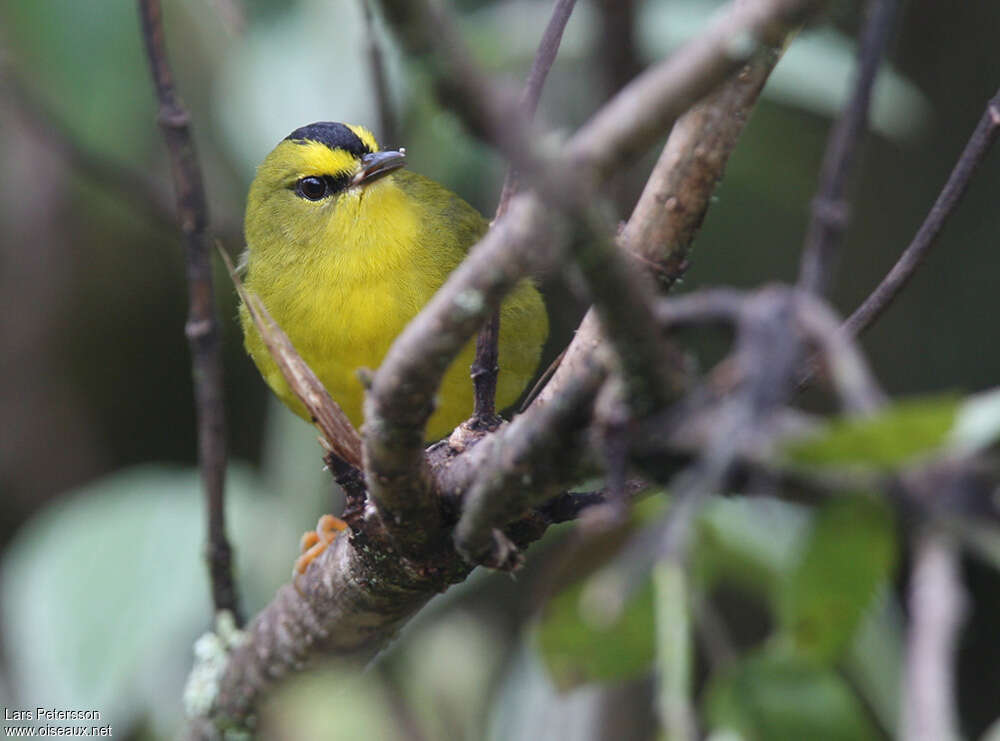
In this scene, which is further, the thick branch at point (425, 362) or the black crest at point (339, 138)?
the black crest at point (339, 138)

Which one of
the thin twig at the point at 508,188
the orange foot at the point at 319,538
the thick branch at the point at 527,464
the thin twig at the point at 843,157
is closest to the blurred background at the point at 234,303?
the orange foot at the point at 319,538

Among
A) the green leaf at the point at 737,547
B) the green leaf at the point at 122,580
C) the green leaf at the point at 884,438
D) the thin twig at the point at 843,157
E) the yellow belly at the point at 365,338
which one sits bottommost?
the green leaf at the point at 122,580

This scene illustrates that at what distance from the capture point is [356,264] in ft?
9.07

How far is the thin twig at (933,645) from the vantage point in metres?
0.64

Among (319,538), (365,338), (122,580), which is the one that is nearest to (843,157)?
(365,338)

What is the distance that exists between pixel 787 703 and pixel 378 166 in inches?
84.2

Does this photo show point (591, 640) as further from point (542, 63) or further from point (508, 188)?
point (542, 63)

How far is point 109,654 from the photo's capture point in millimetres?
2738

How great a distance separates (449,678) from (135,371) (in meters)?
2.51

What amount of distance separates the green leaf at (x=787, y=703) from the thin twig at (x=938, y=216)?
711 millimetres

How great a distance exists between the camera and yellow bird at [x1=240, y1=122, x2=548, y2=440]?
2670mm

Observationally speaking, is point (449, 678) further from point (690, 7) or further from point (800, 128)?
point (800, 128)

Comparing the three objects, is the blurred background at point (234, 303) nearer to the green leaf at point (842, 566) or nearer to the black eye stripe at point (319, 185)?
the black eye stripe at point (319, 185)

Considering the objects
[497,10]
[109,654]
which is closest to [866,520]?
[109,654]
